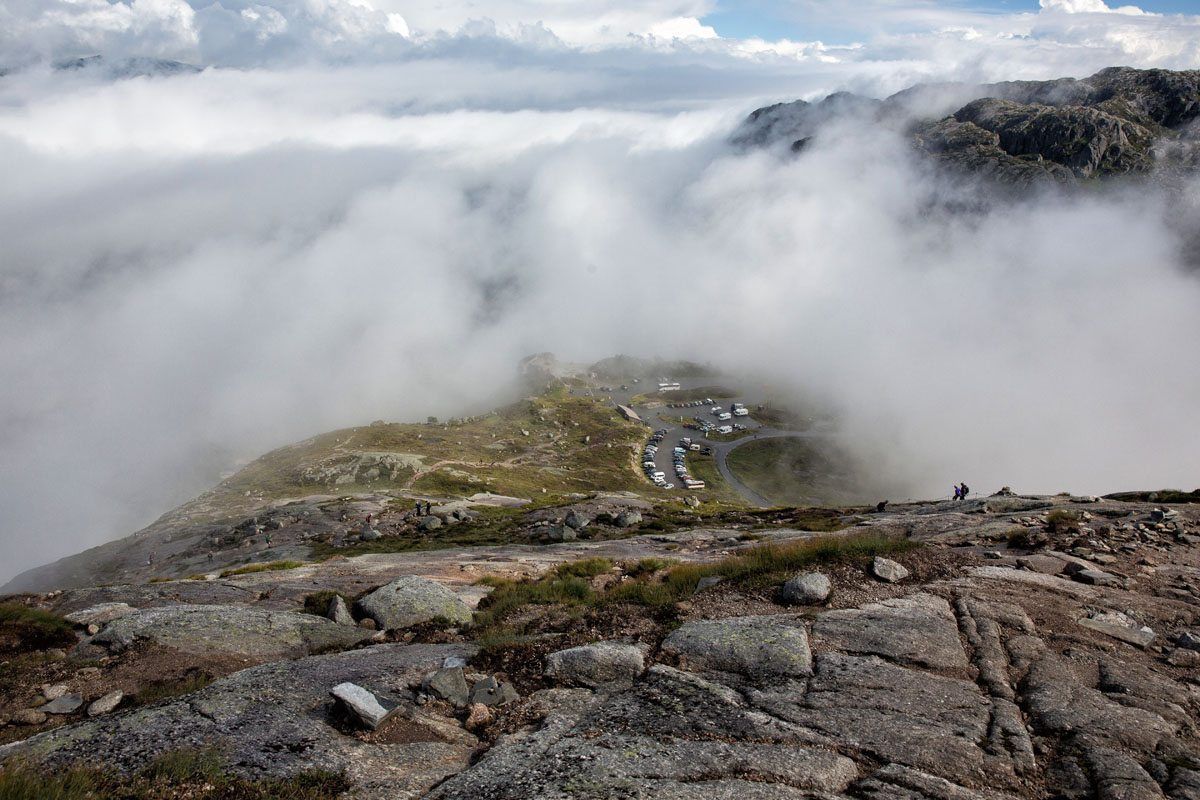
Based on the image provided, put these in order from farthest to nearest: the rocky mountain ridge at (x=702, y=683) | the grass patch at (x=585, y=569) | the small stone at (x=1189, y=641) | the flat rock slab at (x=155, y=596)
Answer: the grass patch at (x=585, y=569) → the flat rock slab at (x=155, y=596) → the small stone at (x=1189, y=641) → the rocky mountain ridge at (x=702, y=683)

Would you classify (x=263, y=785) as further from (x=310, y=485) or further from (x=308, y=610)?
(x=310, y=485)

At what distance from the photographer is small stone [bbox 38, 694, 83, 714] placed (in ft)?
51.6

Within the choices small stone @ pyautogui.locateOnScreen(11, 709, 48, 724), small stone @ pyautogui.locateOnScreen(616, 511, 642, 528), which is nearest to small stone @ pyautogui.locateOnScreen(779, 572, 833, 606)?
small stone @ pyautogui.locateOnScreen(11, 709, 48, 724)

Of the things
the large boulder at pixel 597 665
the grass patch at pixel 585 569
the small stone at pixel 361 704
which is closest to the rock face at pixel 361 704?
the small stone at pixel 361 704

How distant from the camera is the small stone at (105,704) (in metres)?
15.5

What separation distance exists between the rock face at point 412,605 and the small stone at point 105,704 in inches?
296

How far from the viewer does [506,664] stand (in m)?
16.6

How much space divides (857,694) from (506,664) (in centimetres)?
848

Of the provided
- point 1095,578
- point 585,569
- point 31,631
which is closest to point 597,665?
point 585,569

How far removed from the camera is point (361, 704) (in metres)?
13.6

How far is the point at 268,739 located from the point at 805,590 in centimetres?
1449

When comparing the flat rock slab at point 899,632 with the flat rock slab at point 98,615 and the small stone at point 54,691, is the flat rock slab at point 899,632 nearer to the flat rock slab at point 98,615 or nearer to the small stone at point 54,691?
the small stone at point 54,691

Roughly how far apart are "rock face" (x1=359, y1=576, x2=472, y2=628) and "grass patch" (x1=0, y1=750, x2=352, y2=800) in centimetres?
974

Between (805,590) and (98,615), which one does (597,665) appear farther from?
(98,615)
